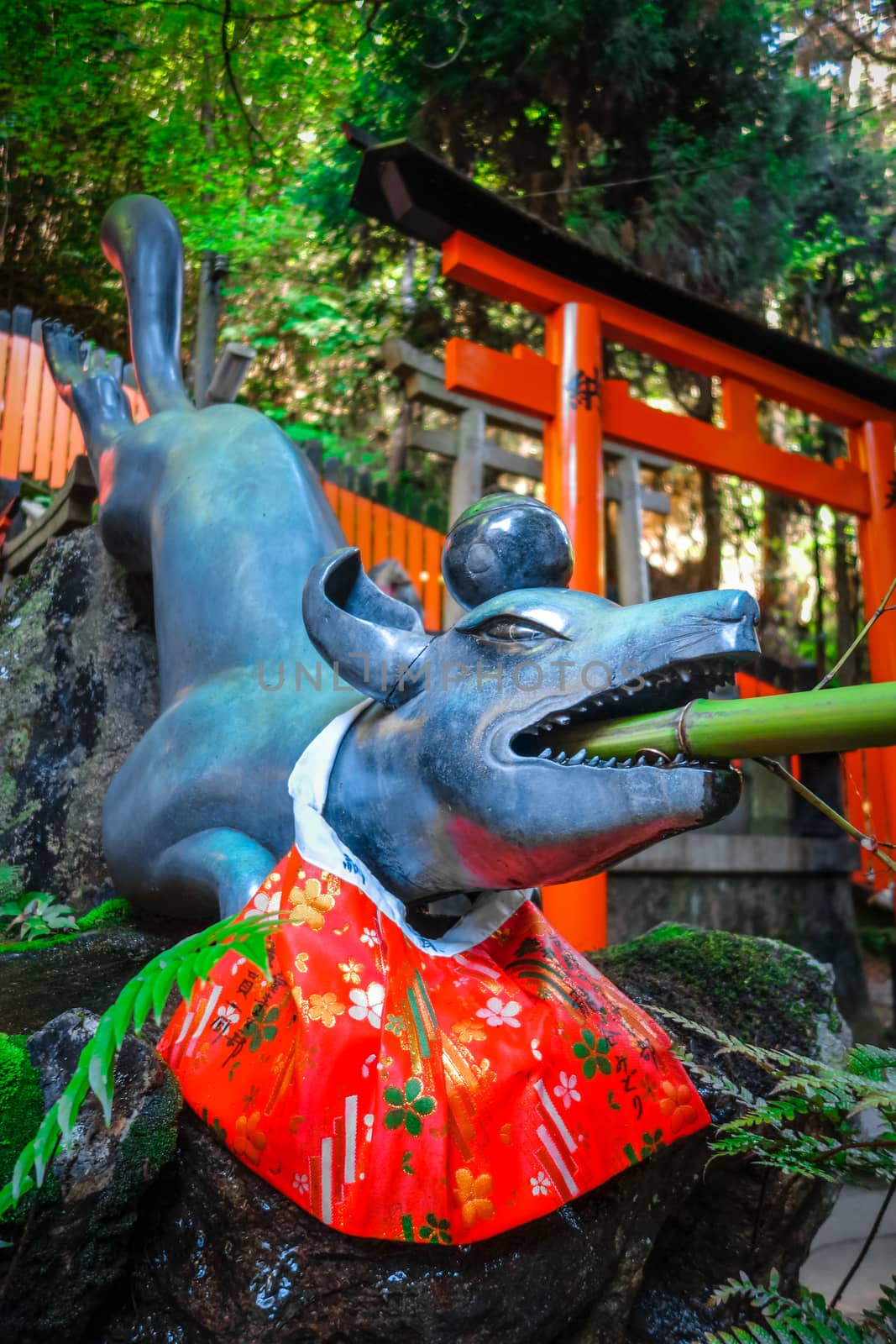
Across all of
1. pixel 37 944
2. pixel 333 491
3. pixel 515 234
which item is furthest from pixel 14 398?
pixel 37 944

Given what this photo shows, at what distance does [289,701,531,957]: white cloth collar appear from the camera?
1691mm

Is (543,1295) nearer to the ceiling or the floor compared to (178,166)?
nearer to the floor

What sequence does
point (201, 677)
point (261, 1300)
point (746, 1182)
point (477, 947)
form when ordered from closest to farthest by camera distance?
point (261, 1300) → point (477, 947) → point (746, 1182) → point (201, 677)

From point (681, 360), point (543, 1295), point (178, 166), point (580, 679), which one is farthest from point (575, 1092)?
point (178, 166)

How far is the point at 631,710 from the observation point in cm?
157

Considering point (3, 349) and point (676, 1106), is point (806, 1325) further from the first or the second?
point (3, 349)

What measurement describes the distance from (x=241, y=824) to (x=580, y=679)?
102cm

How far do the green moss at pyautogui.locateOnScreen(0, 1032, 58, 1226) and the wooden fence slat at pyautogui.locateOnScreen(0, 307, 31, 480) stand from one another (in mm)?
7145

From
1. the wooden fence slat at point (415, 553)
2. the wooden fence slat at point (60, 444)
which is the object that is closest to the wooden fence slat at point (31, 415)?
the wooden fence slat at point (60, 444)

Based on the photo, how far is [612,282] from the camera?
5359 millimetres

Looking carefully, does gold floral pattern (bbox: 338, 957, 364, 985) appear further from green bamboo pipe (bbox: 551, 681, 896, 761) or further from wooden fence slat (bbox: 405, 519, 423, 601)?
wooden fence slat (bbox: 405, 519, 423, 601)

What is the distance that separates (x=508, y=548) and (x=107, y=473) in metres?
2.29

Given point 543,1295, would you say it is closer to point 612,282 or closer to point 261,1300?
point 261,1300

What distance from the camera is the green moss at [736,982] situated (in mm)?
2314
